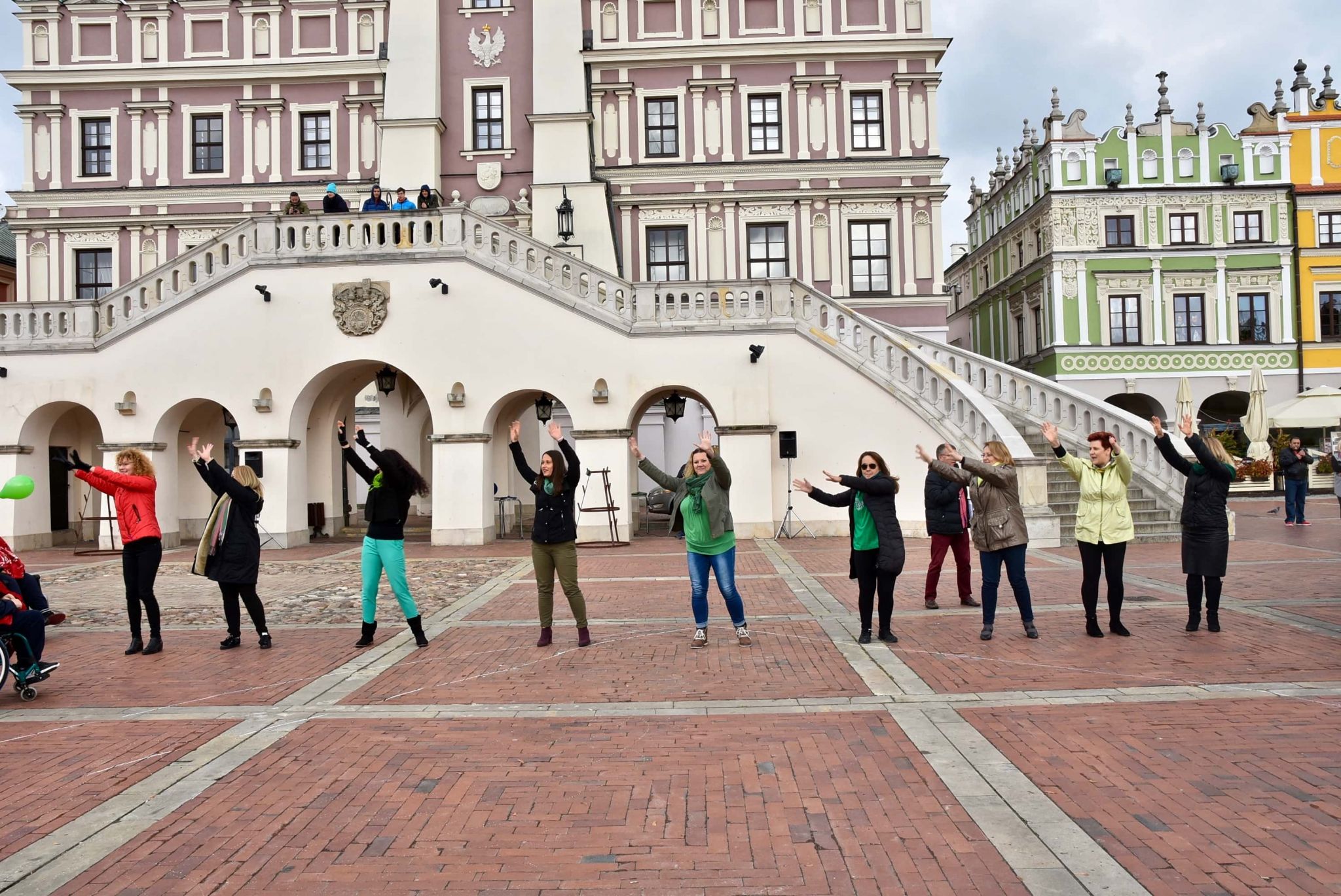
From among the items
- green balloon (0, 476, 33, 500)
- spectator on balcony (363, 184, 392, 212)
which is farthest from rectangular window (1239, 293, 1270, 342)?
green balloon (0, 476, 33, 500)

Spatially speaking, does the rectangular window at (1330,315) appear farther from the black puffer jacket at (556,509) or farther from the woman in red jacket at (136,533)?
the woman in red jacket at (136,533)

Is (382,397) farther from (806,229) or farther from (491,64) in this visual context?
(806,229)

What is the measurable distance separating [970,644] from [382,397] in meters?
21.8

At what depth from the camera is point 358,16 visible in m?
30.6

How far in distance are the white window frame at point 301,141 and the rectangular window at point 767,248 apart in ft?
43.5

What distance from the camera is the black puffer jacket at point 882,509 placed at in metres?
8.59

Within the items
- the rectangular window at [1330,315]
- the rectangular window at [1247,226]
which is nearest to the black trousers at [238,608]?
the rectangular window at [1247,226]

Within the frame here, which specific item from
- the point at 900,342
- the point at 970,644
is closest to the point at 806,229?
the point at 900,342

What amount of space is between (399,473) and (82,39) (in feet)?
97.6

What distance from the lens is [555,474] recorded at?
8.82m

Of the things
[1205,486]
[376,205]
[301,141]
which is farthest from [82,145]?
[1205,486]

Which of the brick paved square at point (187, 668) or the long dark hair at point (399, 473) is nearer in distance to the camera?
the brick paved square at point (187, 668)

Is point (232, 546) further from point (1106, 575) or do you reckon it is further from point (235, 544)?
point (1106, 575)

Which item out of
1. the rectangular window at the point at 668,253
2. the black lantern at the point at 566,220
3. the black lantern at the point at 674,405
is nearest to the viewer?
the black lantern at the point at 674,405
